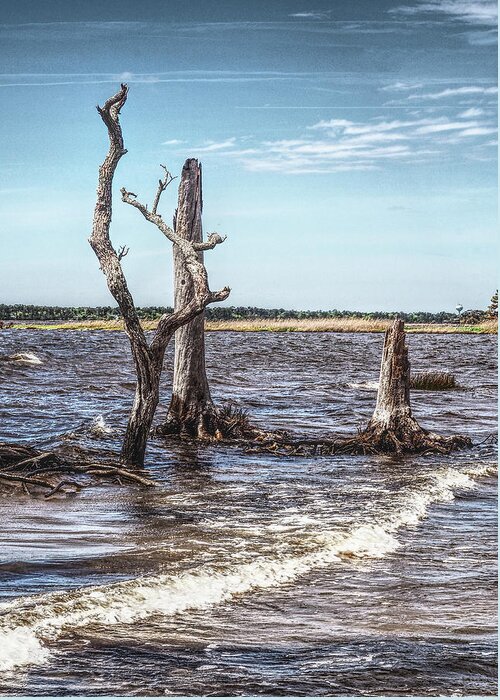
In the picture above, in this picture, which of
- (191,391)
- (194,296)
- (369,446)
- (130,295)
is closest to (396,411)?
(369,446)

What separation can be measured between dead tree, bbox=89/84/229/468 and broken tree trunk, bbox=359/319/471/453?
3.68m

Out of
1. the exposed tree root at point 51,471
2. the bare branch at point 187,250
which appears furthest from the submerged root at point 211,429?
the bare branch at point 187,250

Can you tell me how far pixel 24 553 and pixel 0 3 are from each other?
17.7 ft

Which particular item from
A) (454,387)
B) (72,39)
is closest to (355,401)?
(454,387)

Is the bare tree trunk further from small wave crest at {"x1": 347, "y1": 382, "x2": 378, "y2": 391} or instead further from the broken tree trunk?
small wave crest at {"x1": 347, "y1": 382, "x2": 378, "y2": 391}

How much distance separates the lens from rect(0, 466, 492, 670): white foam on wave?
536 cm

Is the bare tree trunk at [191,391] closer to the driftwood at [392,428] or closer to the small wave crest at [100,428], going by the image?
the driftwood at [392,428]

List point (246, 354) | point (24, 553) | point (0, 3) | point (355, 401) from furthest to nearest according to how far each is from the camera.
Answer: point (246, 354), point (355, 401), point (0, 3), point (24, 553)

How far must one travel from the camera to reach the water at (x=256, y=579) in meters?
4.87

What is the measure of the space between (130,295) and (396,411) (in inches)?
190

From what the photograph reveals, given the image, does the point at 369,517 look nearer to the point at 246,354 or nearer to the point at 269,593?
the point at 269,593

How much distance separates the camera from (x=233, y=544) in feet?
25.9

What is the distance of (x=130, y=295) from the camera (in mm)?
11156

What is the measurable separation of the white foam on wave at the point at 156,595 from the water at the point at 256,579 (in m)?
0.02
